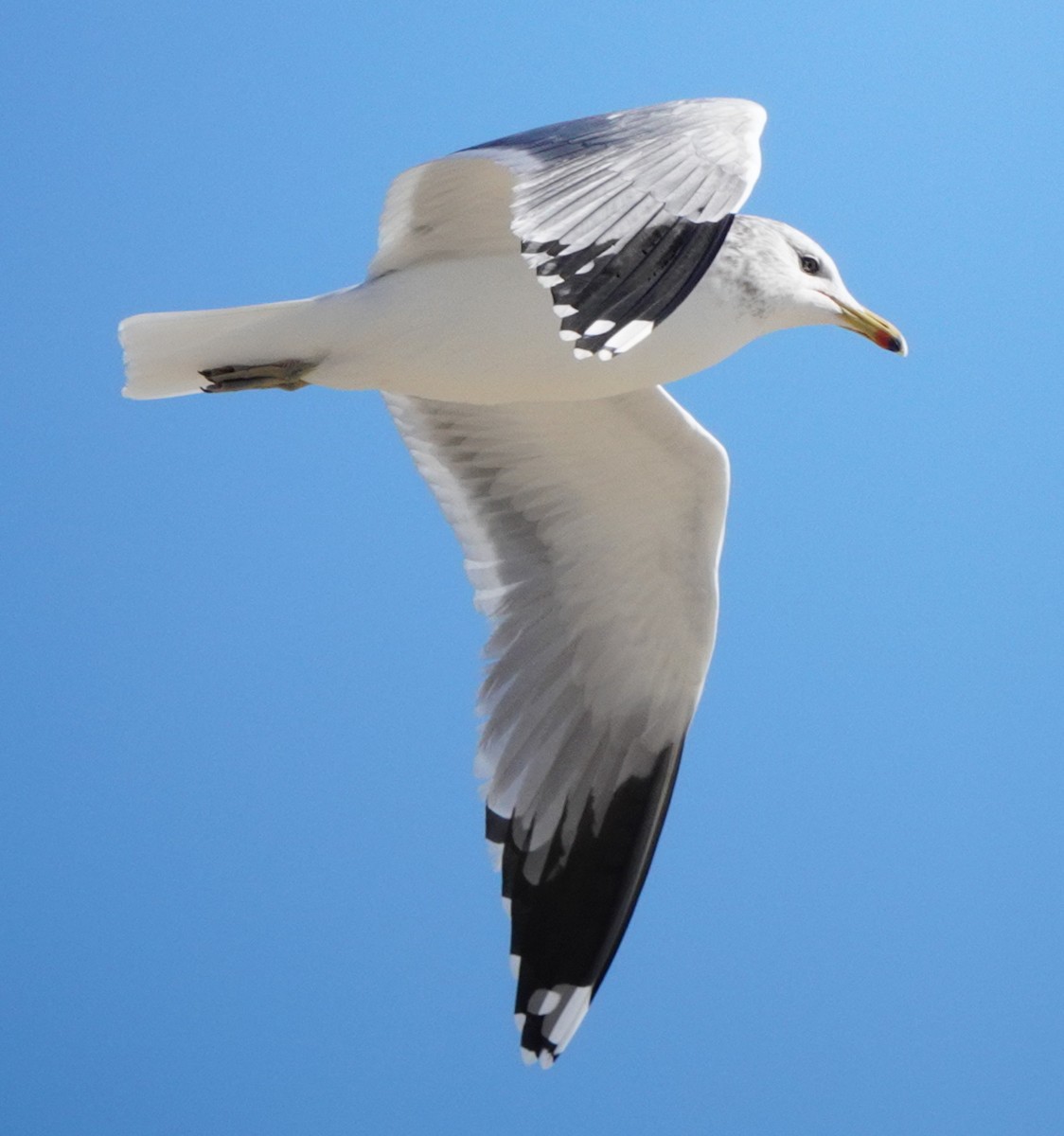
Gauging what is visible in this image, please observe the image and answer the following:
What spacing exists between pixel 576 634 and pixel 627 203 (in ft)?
4.37

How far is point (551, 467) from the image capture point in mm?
3234

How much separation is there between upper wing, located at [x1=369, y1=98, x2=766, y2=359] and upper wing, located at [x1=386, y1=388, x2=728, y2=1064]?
0.84 m

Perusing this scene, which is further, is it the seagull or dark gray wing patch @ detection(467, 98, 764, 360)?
the seagull

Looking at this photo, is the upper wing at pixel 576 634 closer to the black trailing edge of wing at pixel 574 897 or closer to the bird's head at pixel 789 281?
the black trailing edge of wing at pixel 574 897

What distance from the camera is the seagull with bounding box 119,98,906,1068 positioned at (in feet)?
8.94

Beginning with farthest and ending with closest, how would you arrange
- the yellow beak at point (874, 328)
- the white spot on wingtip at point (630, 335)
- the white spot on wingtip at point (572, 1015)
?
the white spot on wingtip at point (572, 1015), the yellow beak at point (874, 328), the white spot on wingtip at point (630, 335)

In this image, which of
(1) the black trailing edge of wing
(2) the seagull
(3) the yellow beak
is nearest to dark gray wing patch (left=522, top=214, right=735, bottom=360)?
(2) the seagull

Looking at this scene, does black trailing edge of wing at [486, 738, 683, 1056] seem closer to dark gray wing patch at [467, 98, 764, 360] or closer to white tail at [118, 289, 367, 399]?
white tail at [118, 289, 367, 399]

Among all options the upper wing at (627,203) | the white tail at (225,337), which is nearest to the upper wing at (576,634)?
the white tail at (225,337)

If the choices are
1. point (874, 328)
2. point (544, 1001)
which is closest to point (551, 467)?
point (874, 328)

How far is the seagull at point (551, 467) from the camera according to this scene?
2725 millimetres

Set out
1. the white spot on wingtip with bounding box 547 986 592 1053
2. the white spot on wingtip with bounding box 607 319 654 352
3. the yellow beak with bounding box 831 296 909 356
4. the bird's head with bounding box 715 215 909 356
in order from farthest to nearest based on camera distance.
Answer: the white spot on wingtip with bounding box 547 986 592 1053, the yellow beak with bounding box 831 296 909 356, the bird's head with bounding box 715 215 909 356, the white spot on wingtip with bounding box 607 319 654 352

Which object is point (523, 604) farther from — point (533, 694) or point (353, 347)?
point (353, 347)

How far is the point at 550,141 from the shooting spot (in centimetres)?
224
